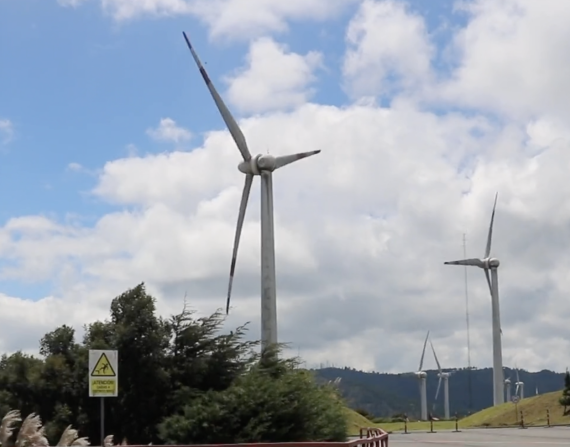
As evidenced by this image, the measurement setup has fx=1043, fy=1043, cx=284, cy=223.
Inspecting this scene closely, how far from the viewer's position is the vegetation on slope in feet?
83.8

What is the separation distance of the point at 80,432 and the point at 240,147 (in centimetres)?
2045

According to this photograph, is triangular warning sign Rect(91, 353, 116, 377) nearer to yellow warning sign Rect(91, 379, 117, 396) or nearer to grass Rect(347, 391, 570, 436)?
yellow warning sign Rect(91, 379, 117, 396)

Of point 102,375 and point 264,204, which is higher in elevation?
point 264,204

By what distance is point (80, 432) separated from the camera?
26656 mm

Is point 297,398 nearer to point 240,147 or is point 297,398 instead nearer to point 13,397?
point 13,397

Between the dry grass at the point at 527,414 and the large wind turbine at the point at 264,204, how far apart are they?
104ft

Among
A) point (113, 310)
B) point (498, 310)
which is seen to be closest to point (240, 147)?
point (113, 310)

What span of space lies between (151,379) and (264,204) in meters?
16.0

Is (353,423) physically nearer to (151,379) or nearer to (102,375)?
(151,379)

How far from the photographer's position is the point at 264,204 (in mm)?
42375

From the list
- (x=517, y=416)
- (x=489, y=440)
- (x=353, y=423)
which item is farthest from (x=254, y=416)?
(x=517, y=416)

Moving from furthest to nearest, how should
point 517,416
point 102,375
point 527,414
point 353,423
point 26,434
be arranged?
point 527,414 < point 517,416 < point 353,423 < point 102,375 < point 26,434

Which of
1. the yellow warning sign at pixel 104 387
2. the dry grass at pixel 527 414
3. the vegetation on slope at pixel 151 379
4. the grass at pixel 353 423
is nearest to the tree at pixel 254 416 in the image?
the vegetation on slope at pixel 151 379

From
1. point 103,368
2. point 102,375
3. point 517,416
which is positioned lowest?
point 517,416
